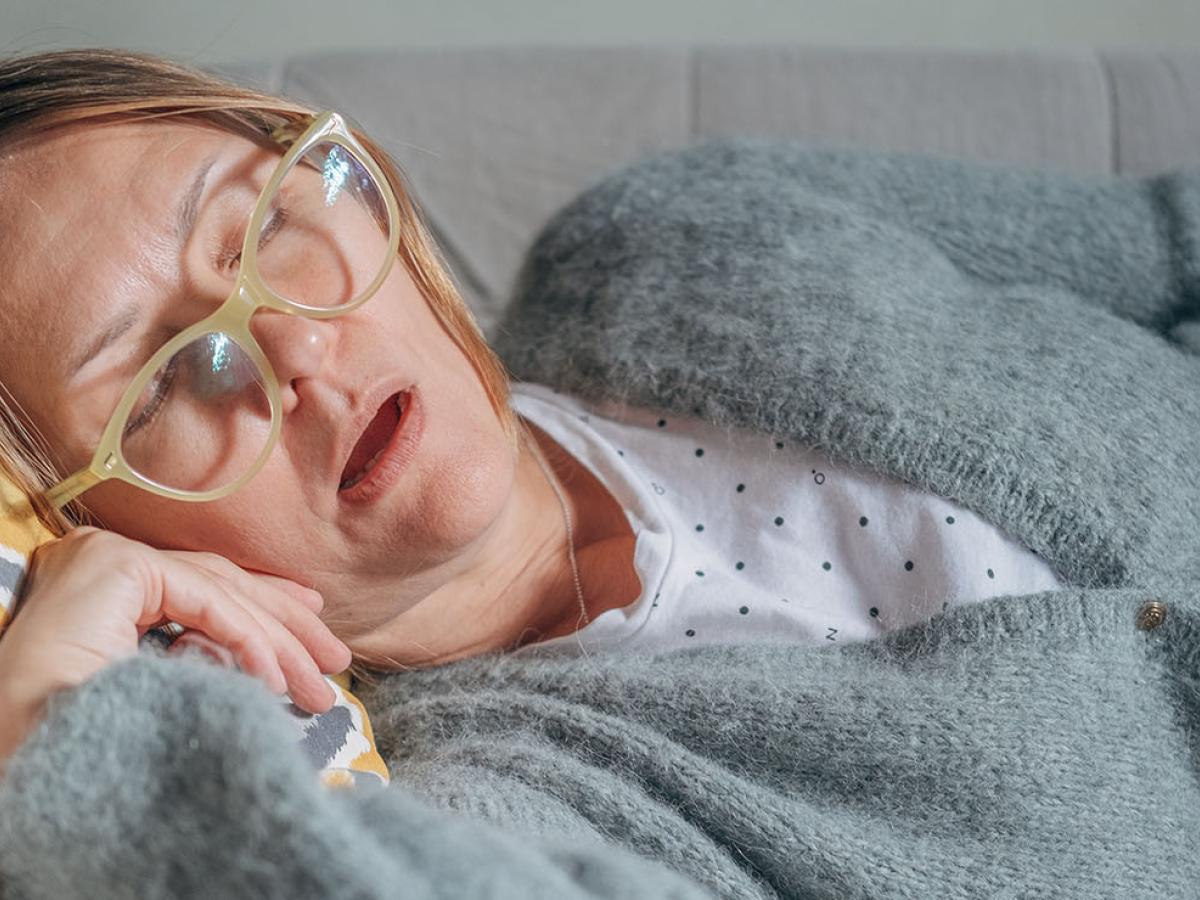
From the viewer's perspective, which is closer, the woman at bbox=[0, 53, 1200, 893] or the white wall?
the woman at bbox=[0, 53, 1200, 893]

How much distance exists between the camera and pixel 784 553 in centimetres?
99

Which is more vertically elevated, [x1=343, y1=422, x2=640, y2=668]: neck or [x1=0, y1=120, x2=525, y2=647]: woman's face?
[x1=0, y1=120, x2=525, y2=647]: woman's face

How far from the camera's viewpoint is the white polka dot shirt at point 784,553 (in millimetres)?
940

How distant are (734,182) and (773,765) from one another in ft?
1.90

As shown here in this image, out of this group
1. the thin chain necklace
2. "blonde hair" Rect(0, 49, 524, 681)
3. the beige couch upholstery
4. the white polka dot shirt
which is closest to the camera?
"blonde hair" Rect(0, 49, 524, 681)

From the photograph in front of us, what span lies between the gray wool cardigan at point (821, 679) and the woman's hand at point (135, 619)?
0.05 meters

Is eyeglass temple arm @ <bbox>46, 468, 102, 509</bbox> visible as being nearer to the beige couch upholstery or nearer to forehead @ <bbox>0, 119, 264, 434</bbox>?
forehead @ <bbox>0, 119, 264, 434</bbox>

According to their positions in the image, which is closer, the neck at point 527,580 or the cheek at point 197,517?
the cheek at point 197,517

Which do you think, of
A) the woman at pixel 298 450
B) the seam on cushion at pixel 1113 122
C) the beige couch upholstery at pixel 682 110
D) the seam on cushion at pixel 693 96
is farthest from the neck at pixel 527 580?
the seam on cushion at pixel 1113 122

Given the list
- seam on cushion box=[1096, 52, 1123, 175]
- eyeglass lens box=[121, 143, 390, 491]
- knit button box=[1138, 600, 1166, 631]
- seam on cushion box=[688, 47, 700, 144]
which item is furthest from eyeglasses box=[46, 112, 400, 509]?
seam on cushion box=[1096, 52, 1123, 175]

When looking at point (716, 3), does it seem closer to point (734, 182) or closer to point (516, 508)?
point (734, 182)

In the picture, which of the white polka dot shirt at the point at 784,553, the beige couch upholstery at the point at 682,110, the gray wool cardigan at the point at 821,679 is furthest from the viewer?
the beige couch upholstery at the point at 682,110

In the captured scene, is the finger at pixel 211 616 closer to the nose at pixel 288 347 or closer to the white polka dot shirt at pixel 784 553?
the nose at pixel 288 347

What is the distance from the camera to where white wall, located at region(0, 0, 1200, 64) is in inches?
71.1
